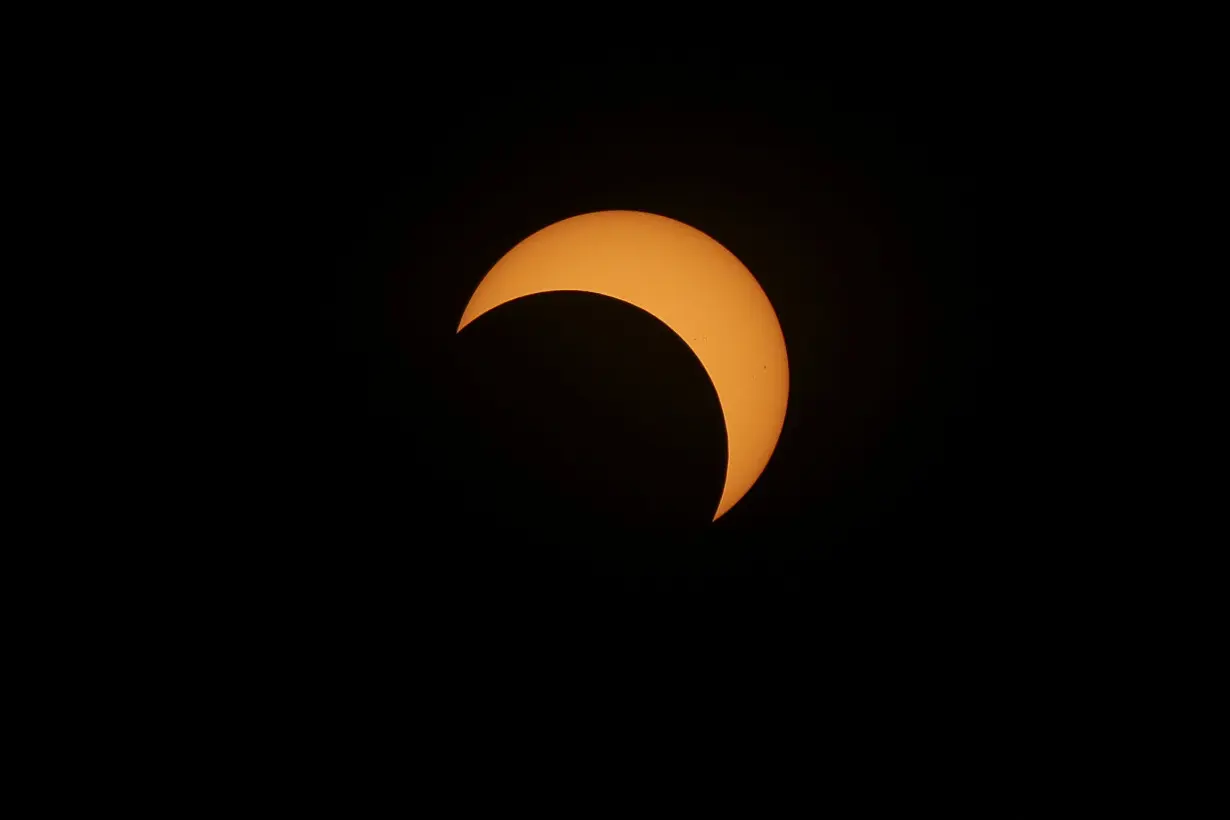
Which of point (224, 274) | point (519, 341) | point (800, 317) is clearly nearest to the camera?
point (519, 341)

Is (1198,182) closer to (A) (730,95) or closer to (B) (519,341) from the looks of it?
(A) (730,95)

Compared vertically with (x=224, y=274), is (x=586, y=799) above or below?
below

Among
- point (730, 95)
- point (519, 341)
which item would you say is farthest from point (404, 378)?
point (730, 95)
